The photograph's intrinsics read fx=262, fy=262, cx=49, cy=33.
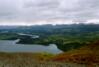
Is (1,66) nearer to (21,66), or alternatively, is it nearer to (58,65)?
(21,66)

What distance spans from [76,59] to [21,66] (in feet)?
Result: 36.2

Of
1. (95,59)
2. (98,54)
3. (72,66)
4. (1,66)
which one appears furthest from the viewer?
(98,54)

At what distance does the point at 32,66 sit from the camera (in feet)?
85.5

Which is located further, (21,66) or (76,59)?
(76,59)

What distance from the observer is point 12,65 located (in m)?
26.2

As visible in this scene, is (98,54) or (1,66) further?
(98,54)

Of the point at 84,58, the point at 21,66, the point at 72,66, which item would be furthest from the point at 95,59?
the point at 21,66

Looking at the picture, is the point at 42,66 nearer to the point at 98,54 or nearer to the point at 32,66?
the point at 32,66

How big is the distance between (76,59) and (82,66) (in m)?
6.31

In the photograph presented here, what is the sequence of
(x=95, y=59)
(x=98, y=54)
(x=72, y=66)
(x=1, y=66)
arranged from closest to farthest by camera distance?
(x=1, y=66) → (x=72, y=66) → (x=95, y=59) → (x=98, y=54)

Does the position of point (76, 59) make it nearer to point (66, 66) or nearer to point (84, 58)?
point (84, 58)

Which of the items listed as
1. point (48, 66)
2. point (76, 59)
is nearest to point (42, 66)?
point (48, 66)

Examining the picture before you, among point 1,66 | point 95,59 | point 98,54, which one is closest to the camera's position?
point 1,66

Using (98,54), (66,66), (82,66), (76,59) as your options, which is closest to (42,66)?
(66,66)
